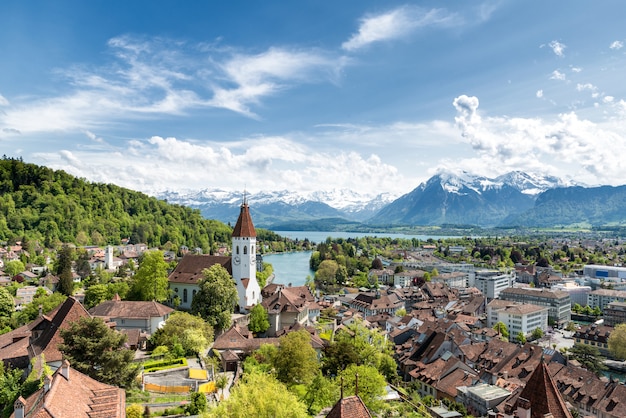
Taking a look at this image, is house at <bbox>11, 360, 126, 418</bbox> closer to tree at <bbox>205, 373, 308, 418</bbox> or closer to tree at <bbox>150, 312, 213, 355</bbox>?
tree at <bbox>205, 373, 308, 418</bbox>

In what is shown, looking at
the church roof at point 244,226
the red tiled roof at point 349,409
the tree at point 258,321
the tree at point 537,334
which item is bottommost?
the tree at point 537,334

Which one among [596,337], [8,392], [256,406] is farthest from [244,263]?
[596,337]

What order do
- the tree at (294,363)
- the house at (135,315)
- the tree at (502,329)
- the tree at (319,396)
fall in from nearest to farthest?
the tree at (319,396), the tree at (294,363), the house at (135,315), the tree at (502,329)

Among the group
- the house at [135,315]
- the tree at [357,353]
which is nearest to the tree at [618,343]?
the tree at [357,353]

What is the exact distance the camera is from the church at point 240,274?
1658 inches

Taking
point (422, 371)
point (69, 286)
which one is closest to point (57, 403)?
point (422, 371)

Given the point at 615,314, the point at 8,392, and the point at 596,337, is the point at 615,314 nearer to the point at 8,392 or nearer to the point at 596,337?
the point at 596,337

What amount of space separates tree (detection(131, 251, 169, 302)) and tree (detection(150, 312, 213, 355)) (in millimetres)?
8843

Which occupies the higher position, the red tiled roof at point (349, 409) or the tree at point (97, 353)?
the red tiled roof at point (349, 409)

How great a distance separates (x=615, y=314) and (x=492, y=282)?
2628cm

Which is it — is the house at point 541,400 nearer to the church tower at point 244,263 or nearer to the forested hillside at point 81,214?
the church tower at point 244,263

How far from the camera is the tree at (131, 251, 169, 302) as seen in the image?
4003 centimetres

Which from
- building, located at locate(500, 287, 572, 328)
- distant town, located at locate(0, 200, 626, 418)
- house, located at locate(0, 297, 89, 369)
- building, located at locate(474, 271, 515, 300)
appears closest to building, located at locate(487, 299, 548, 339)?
distant town, located at locate(0, 200, 626, 418)

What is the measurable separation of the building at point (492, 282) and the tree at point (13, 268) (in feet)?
262
